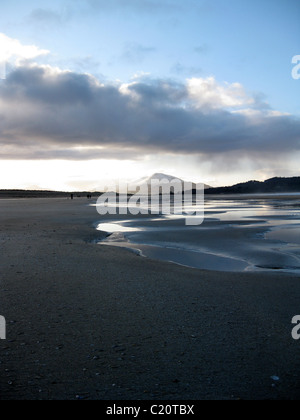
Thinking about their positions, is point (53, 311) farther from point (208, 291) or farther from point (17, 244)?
point (17, 244)

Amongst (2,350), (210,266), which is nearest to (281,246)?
(210,266)

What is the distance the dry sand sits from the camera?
13.0 feet

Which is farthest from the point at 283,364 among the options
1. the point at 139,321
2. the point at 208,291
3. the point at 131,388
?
the point at 208,291

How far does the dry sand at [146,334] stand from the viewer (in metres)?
3.97

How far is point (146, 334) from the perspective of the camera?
5.36m

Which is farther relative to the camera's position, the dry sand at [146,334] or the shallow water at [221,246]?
the shallow water at [221,246]

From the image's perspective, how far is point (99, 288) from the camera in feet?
25.5

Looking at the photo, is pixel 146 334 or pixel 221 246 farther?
pixel 221 246

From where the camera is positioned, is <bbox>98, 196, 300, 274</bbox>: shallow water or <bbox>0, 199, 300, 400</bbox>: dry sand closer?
<bbox>0, 199, 300, 400</bbox>: dry sand

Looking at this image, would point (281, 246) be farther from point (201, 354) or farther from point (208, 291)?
point (201, 354)

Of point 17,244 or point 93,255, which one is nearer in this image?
point 93,255

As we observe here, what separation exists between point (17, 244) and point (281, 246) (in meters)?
10.1
